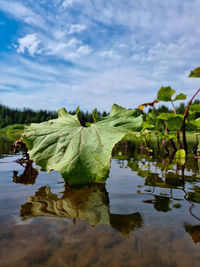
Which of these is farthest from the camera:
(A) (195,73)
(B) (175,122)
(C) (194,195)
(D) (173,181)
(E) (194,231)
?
(B) (175,122)

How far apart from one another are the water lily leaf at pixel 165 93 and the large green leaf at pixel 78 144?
2217 millimetres

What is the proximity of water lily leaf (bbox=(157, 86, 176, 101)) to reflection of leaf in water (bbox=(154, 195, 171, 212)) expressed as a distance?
9.22 feet

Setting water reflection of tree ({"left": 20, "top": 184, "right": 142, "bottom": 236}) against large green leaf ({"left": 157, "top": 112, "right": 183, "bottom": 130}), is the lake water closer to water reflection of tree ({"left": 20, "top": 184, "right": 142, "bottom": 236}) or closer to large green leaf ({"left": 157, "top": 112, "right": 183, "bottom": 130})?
water reflection of tree ({"left": 20, "top": 184, "right": 142, "bottom": 236})

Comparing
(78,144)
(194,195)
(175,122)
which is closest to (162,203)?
(194,195)

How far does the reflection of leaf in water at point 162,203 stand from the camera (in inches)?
40.0

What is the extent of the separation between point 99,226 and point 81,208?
211 mm

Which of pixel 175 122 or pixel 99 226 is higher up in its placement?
pixel 175 122

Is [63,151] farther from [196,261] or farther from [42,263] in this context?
[196,261]

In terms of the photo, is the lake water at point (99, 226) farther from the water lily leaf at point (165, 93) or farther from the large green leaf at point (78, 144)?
the water lily leaf at point (165, 93)

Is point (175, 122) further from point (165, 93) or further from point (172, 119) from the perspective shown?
point (165, 93)

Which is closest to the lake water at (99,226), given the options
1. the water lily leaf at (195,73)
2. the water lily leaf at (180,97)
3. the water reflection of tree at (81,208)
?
the water reflection of tree at (81,208)

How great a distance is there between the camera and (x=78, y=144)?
1.41m

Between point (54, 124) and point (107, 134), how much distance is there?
0.50 meters

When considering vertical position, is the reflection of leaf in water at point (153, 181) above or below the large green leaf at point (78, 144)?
below
